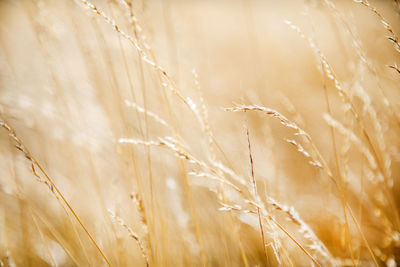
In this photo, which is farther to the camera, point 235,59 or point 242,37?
point 242,37

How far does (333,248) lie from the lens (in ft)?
3.97

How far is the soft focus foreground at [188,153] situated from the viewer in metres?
0.63

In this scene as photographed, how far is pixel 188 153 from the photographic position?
0.58m

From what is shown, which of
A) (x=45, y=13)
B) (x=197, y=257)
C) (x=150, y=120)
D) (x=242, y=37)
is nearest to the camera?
(x=45, y=13)

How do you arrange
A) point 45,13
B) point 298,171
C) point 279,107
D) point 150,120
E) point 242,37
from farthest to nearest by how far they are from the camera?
point 242,37 → point 279,107 → point 150,120 → point 298,171 → point 45,13

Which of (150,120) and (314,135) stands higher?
(150,120)

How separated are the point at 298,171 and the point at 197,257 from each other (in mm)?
992

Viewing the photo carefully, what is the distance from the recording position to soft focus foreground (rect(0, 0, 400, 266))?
0.63m

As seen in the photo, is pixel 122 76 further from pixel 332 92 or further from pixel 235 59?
pixel 332 92

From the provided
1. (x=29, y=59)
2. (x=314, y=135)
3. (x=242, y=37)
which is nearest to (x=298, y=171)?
(x=314, y=135)

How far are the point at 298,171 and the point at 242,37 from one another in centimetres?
292

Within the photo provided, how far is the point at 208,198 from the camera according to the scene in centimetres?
138

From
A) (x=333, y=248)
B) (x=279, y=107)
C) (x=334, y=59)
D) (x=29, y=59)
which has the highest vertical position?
(x=29, y=59)

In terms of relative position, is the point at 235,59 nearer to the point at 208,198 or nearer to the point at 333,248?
the point at 208,198
